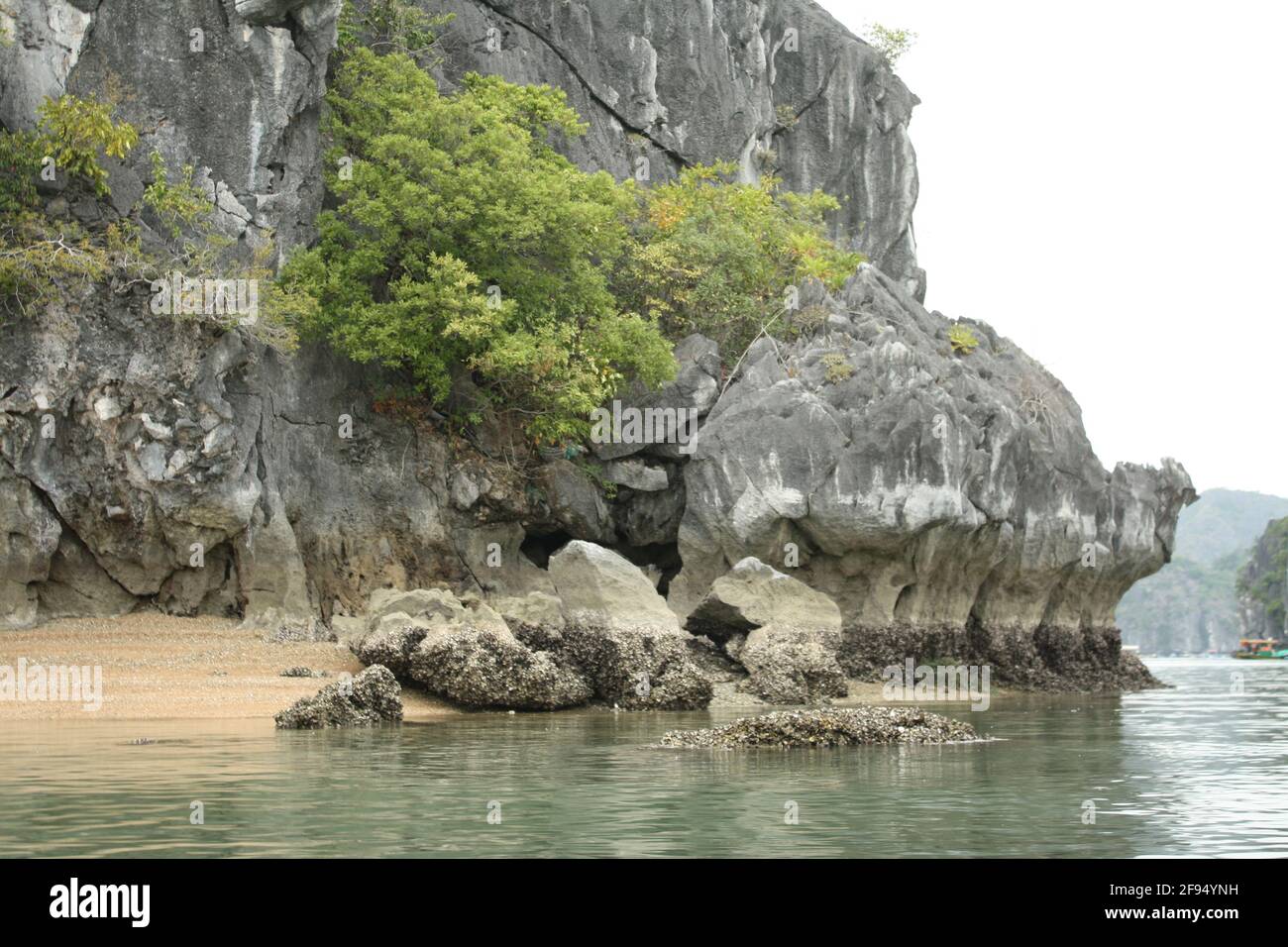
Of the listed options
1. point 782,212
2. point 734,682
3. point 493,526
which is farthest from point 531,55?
point 734,682

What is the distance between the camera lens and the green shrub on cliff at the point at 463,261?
29391 millimetres

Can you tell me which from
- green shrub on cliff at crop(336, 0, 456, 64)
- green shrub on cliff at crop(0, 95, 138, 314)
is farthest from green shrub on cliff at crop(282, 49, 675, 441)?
green shrub on cliff at crop(0, 95, 138, 314)

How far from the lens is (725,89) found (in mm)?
44094

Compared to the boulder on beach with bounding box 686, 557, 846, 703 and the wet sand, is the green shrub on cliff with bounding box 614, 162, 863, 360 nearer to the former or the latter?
the boulder on beach with bounding box 686, 557, 846, 703

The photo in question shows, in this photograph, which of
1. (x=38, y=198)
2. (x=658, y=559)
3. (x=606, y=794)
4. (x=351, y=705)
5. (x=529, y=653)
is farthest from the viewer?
(x=658, y=559)

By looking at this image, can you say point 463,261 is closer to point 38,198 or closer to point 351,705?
point 38,198

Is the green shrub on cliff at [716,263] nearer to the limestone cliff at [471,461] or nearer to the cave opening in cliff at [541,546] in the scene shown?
the limestone cliff at [471,461]

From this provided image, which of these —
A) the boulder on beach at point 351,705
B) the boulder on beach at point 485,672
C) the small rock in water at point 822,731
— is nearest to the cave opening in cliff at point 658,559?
the boulder on beach at point 485,672

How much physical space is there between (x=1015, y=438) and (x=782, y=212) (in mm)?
10524

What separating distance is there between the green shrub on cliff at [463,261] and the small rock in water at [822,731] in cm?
1306

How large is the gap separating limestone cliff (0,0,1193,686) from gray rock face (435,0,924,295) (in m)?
0.17

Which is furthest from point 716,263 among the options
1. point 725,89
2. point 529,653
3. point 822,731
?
point 822,731

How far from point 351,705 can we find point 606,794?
8.56 metres
